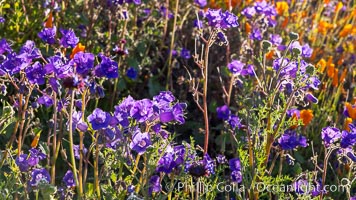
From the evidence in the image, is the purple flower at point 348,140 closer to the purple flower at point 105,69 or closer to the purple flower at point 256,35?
the purple flower at point 105,69

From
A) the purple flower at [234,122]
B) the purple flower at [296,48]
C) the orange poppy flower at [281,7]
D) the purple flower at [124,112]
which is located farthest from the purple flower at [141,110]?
the orange poppy flower at [281,7]

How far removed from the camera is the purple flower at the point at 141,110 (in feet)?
7.23

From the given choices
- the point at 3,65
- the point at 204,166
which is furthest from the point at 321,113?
the point at 3,65

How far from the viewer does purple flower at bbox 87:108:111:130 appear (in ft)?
7.20

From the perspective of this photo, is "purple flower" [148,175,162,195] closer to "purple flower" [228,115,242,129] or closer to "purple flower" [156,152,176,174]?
"purple flower" [156,152,176,174]

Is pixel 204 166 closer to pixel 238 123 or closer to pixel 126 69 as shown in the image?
pixel 238 123

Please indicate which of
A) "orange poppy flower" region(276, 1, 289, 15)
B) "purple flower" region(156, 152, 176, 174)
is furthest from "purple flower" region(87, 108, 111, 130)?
"orange poppy flower" region(276, 1, 289, 15)

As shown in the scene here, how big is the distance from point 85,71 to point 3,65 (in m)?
0.34

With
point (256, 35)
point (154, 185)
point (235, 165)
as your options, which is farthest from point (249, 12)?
point (154, 185)

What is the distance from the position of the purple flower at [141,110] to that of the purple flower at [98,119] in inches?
3.0

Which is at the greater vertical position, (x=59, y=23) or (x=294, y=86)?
(x=59, y=23)

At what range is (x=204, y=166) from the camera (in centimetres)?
232

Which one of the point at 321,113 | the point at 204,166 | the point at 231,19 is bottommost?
the point at 204,166

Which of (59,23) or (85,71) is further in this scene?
(59,23)
